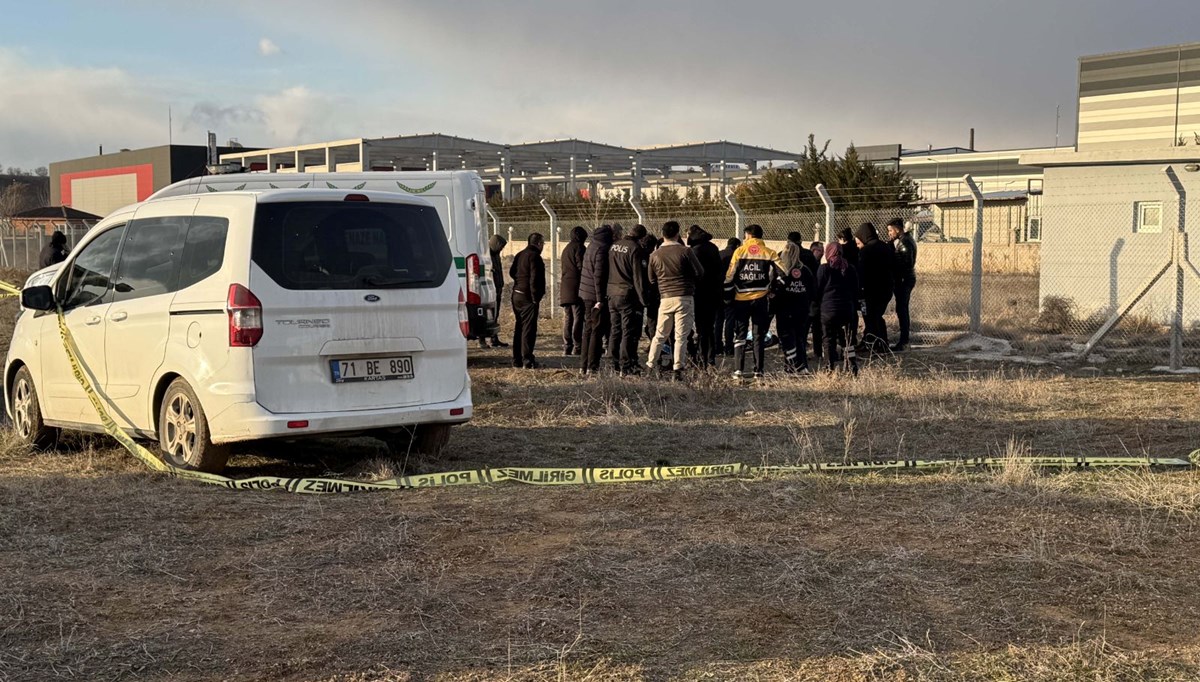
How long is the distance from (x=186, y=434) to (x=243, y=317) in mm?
1054

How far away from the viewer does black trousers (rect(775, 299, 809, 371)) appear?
1274 centimetres

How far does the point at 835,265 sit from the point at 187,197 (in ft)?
23.6

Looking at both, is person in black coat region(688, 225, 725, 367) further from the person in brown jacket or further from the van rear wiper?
the van rear wiper

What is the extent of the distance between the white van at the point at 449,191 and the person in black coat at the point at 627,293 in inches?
69.1

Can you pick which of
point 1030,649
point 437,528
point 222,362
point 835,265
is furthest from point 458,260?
point 1030,649

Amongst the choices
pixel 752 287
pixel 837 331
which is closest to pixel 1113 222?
pixel 837 331

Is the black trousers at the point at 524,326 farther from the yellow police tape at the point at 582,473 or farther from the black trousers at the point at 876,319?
the yellow police tape at the point at 582,473

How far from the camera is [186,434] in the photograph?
7.27 metres

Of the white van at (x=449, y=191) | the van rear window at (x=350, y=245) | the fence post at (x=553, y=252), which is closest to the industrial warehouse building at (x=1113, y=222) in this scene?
the fence post at (x=553, y=252)

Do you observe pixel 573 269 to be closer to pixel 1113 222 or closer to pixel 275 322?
pixel 275 322

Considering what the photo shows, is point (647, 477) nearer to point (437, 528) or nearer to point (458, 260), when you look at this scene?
point (437, 528)

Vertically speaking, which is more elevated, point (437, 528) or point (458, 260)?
point (458, 260)

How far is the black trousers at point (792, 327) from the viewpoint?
12.7m

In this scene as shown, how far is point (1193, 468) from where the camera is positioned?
23.9 ft
